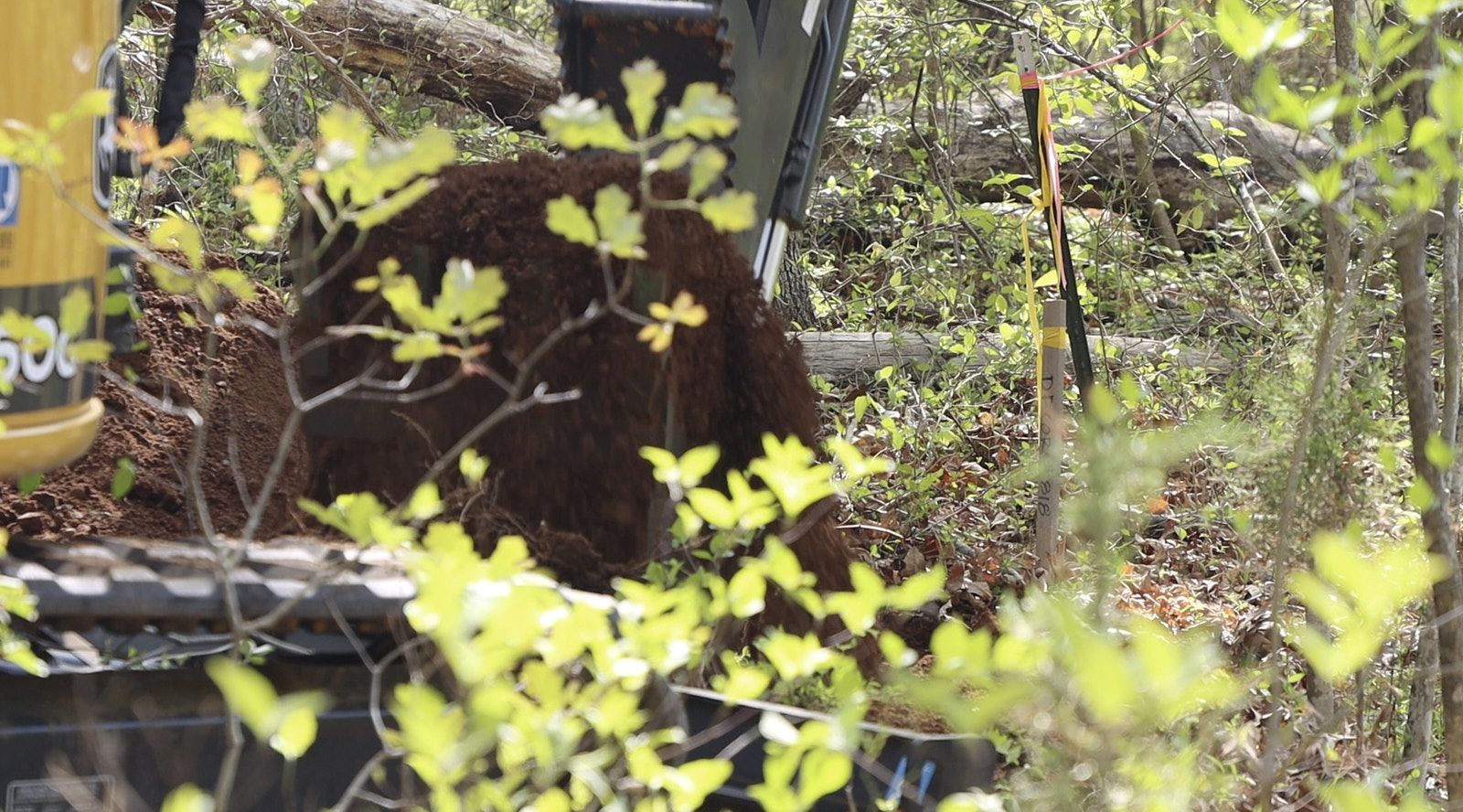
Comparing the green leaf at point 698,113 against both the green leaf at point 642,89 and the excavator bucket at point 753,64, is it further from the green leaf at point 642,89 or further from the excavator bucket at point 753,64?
the excavator bucket at point 753,64

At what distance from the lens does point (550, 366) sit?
2199 mm

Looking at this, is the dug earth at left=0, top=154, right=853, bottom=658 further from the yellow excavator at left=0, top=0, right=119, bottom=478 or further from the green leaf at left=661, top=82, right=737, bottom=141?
the green leaf at left=661, top=82, right=737, bottom=141

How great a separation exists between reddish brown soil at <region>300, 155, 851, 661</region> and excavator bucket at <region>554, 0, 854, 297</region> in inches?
14.7

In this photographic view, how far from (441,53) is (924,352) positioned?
2540 millimetres

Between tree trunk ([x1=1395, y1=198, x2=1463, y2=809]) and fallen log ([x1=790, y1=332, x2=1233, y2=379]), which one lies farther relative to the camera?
fallen log ([x1=790, y1=332, x2=1233, y2=379])

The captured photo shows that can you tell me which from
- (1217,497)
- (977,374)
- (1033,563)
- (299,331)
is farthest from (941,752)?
(977,374)

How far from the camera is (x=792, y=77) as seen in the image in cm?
294

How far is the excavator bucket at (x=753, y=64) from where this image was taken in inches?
102

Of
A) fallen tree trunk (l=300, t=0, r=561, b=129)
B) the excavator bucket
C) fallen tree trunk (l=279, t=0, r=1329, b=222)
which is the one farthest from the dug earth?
fallen tree trunk (l=300, t=0, r=561, b=129)

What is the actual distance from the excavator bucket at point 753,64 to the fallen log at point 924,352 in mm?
2470

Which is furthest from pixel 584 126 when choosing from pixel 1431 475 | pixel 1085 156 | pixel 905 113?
pixel 905 113

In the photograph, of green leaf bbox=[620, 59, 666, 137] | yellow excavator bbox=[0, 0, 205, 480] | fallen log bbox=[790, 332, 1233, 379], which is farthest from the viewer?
fallen log bbox=[790, 332, 1233, 379]

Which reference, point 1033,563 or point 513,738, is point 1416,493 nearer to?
point 513,738

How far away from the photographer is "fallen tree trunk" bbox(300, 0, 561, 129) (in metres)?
6.02
